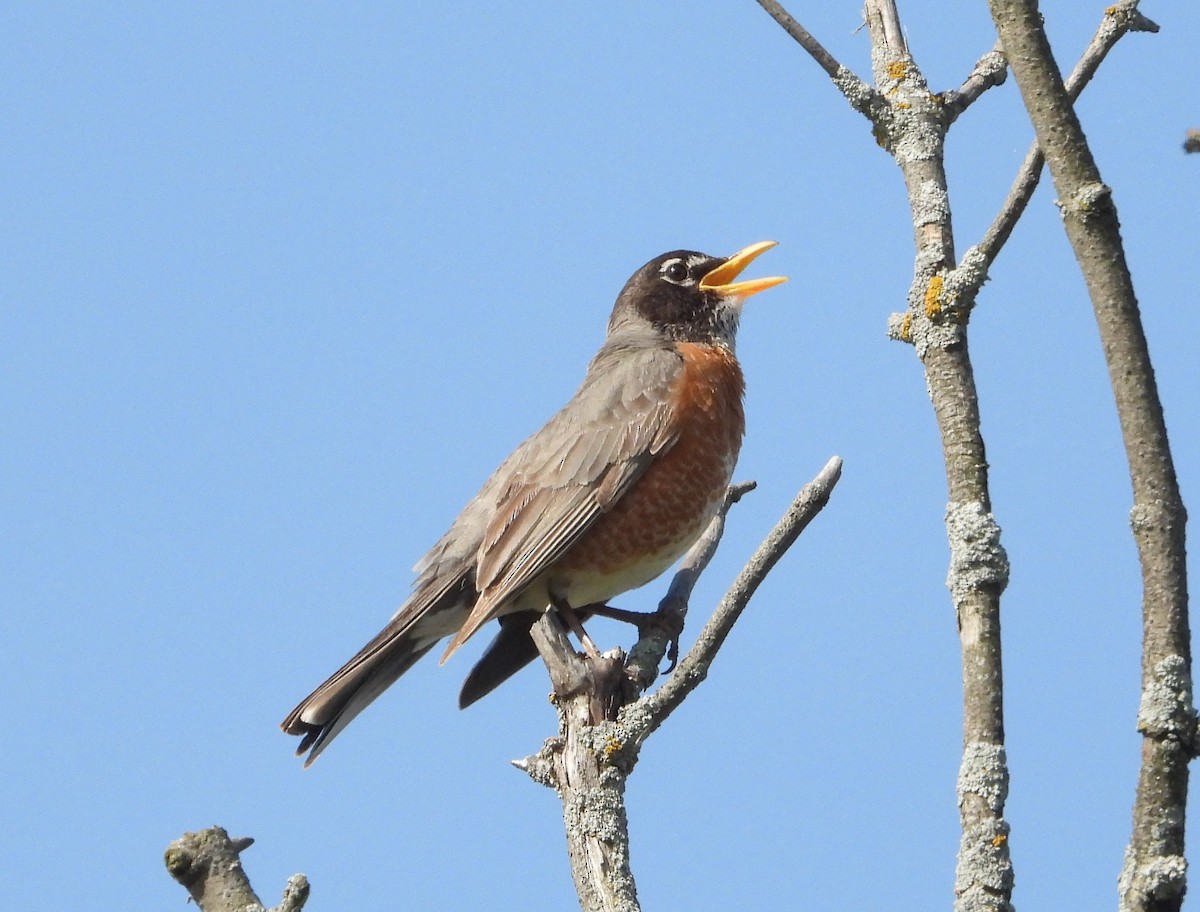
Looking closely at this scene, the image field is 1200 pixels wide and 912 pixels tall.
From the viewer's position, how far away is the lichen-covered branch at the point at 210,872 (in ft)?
11.6

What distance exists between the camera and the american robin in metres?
6.59

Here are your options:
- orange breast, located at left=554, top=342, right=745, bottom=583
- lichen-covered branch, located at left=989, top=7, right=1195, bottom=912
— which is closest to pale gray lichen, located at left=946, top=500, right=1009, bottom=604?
lichen-covered branch, located at left=989, top=7, right=1195, bottom=912

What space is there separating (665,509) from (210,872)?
3.53 m

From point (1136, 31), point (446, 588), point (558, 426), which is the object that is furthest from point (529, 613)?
point (1136, 31)

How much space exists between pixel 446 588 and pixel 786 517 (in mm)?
2837

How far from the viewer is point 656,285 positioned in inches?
332

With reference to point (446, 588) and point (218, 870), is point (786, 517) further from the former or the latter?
point (446, 588)

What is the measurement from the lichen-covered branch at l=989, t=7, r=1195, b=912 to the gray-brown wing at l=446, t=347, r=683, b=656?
384 cm

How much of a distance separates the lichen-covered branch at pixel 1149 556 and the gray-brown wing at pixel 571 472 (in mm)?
Answer: 3841

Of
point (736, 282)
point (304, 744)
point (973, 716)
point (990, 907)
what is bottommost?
point (990, 907)

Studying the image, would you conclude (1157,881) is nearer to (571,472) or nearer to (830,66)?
(830,66)

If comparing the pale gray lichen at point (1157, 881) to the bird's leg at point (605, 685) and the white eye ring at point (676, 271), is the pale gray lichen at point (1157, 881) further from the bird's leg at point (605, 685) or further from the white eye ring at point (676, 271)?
the white eye ring at point (676, 271)

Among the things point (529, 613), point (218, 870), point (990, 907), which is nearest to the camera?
point (990, 907)

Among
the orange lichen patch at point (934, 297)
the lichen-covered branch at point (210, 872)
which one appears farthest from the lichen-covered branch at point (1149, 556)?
the lichen-covered branch at point (210, 872)
